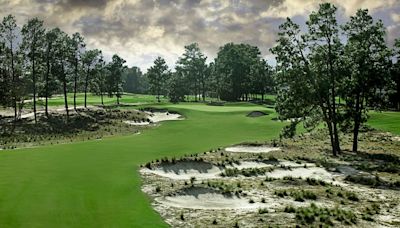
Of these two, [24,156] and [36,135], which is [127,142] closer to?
[24,156]

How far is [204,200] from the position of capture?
20625 mm

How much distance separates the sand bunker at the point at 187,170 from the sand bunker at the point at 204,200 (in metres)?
4.27

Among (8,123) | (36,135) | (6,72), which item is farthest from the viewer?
(6,72)

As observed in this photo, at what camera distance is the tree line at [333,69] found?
34906mm

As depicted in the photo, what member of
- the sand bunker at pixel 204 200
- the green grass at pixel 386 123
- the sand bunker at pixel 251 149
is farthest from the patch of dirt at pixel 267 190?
the green grass at pixel 386 123

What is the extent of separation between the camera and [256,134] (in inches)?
1916

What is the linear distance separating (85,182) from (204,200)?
6846 millimetres

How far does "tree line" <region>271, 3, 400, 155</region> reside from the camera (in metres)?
34.9

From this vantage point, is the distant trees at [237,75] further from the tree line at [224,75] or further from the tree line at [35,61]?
the tree line at [35,61]

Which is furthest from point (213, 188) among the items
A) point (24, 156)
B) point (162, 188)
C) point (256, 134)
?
point (256, 134)

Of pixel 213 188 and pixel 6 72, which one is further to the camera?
pixel 6 72

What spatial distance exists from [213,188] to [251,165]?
321 inches

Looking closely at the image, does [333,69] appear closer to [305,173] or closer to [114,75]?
[305,173]

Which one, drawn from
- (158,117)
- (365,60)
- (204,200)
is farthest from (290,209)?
(158,117)
